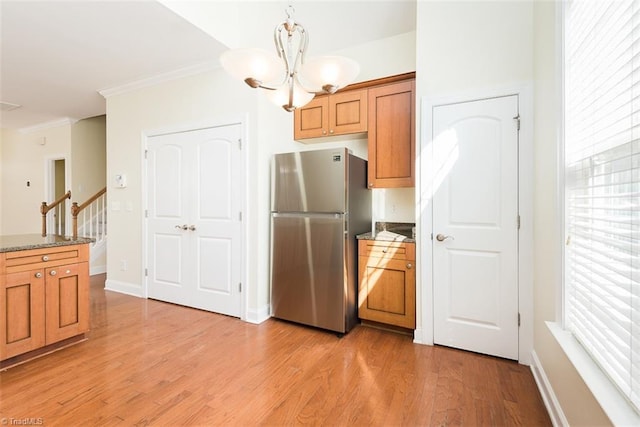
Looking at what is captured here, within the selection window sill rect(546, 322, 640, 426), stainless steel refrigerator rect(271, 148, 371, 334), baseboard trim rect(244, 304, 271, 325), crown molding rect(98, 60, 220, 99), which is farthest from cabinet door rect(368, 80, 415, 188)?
crown molding rect(98, 60, 220, 99)

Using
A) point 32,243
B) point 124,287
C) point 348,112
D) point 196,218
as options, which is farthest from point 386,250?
point 124,287

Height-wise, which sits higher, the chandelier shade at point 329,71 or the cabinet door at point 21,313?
the chandelier shade at point 329,71

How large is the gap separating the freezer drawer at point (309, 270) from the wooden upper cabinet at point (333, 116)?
89cm

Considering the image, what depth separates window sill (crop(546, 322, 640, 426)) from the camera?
95 centimetres

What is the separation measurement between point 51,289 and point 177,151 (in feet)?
5.99

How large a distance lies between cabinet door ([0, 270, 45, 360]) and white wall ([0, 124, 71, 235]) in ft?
14.5

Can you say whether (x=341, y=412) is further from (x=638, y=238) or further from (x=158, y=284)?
(x=158, y=284)

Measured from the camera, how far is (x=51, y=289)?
2.31 meters

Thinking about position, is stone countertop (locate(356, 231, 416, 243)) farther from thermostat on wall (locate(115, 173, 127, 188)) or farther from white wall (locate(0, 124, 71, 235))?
white wall (locate(0, 124, 71, 235))

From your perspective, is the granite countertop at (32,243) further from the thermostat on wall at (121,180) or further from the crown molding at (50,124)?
the crown molding at (50,124)

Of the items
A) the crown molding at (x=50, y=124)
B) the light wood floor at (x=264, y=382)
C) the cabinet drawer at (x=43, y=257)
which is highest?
the crown molding at (x=50, y=124)

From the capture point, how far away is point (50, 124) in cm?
563

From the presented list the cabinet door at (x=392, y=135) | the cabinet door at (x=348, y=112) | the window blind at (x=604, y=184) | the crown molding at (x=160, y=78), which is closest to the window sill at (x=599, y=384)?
the window blind at (x=604, y=184)

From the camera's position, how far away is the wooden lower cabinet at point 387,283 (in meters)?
2.60
